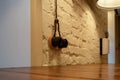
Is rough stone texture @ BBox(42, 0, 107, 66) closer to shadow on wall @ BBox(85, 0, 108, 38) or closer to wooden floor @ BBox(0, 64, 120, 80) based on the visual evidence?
shadow on wall @ BBox(85, 0, 108, 38)

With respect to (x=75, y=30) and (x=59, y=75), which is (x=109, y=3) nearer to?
(x=75, y=30)

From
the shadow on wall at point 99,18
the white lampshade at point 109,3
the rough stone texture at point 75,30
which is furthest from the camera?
the shadow on wall at point 99,18

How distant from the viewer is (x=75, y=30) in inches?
74.2

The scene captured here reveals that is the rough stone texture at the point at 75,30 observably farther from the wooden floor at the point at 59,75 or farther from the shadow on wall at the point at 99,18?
the wooden floor at the point at 59,75

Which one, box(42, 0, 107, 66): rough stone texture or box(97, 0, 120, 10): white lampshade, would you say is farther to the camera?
box(97, 0, 120, 10): white lampshade

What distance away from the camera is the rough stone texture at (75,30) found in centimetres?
136

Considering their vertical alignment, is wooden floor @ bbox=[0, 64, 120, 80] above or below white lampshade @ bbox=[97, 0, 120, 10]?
below

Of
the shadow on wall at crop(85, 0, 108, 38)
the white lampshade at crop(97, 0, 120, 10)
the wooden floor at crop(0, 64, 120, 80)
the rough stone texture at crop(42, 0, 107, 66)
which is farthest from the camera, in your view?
the shadow on wall at crop(85, 0, 108, 38)

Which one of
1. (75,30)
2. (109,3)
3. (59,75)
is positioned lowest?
(59,75)

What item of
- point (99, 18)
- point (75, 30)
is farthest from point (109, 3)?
point (99, 18)

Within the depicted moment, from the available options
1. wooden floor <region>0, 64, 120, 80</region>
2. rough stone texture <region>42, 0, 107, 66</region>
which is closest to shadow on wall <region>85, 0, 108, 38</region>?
rough stone texture <region>42, 0, 107, 66</region>

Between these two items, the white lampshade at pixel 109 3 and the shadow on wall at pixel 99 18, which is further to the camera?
the shadow on wall at pixel 99 18

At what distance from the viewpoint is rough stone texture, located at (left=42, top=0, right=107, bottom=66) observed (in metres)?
1.36

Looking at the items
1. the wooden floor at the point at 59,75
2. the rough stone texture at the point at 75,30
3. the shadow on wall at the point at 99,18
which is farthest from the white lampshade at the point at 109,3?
the wooden floor at the point at 59,75
